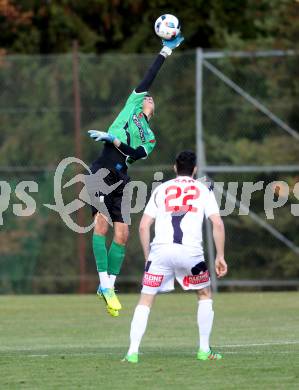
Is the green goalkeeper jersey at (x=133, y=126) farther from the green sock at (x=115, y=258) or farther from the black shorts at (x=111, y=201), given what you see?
the green sock at (x=115, y=258)

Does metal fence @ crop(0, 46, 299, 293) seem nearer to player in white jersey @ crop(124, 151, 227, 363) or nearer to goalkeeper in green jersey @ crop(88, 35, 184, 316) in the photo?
goalkeeper in green jersey @ crop(88, 35, 184, 316)

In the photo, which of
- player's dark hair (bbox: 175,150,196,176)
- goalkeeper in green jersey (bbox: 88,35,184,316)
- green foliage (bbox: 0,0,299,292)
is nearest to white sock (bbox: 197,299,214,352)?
player's dark hair (bbox: 175,150,196,176)

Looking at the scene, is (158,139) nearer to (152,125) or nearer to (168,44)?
(152,125)

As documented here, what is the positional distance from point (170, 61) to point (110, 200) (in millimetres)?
11159

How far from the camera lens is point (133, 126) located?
44.2 ft

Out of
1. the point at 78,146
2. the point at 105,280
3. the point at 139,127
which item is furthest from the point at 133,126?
the point at 78,146

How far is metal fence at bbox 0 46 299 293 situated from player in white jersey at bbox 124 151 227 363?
1280 centimetres

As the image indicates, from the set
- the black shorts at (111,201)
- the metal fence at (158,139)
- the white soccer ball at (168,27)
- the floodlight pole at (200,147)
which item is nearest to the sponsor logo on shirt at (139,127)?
the black shorts at (111,201)

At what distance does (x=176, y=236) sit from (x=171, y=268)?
0.95 feet

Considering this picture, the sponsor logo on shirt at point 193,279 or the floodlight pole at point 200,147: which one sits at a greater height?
the sponsor logo on shirt at point 193,279

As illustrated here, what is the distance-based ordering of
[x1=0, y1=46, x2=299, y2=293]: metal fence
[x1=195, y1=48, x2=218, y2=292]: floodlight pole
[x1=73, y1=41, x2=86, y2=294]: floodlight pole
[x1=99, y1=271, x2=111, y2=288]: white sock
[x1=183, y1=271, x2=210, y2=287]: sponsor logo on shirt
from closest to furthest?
[x1=183, y1=271, x2=210, y2=287]: sponsor logo on shirt, [x1=99, y1=271, x2=111, y2=288]: white sock, [x1=195, y1=48, x2=218, y2=292]: floodlight pole, [x1=0, y1=46, x2=299, y2=293]: metal fence, [x1=73, y1=41, x2=86, y2=294]: floodlight pole

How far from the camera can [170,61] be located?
24.4m

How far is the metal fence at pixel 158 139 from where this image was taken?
23734 millimetres

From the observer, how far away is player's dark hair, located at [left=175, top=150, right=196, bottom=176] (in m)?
10.6
